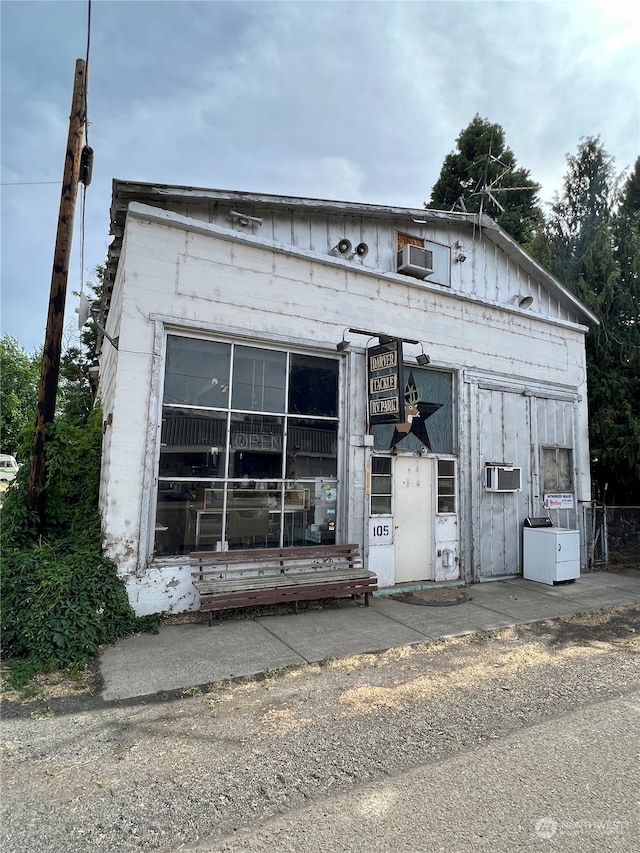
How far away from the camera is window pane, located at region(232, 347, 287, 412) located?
741 cm

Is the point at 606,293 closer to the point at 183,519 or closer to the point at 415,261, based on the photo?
the point at 415,261

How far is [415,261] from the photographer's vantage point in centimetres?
918

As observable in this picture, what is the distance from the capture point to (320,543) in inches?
312

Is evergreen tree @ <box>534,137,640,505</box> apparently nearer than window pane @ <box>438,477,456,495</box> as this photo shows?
No

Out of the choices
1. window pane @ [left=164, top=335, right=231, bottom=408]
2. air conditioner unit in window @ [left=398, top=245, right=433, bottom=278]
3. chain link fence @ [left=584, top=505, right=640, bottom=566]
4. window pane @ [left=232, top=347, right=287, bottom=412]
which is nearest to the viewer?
window pane @ [left=164, top=335, right=231, bottom=408]

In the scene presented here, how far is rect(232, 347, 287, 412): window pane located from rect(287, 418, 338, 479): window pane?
47 cm

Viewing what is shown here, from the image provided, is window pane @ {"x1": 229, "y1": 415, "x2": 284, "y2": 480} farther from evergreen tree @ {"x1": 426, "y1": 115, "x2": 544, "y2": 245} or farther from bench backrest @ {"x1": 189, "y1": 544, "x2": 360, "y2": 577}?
evergreen tree @ {"x1": 426, "y1": 115, "x2": 544, "y2": 245}

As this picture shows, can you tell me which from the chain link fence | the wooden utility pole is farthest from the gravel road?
the chain link fence

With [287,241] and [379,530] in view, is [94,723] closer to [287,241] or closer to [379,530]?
[379,530]

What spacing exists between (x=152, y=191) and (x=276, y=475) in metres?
4.33

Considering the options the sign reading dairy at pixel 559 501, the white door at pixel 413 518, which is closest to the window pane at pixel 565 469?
the sign reading dairy at pixel 559 501

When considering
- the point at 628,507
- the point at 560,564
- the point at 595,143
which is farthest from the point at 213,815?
the point at 595,143

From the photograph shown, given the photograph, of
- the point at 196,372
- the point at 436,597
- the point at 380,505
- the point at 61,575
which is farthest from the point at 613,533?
the point at 61,575

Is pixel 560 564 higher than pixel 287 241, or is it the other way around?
pixel 287 241
